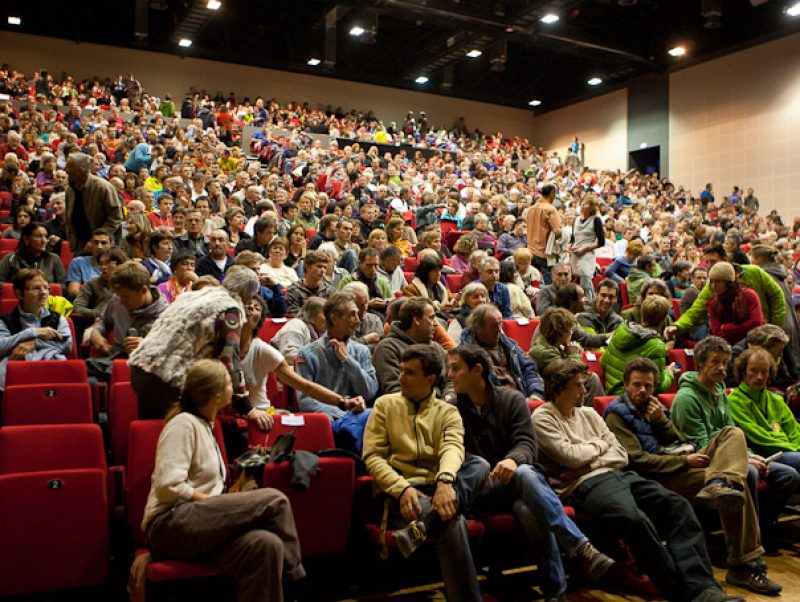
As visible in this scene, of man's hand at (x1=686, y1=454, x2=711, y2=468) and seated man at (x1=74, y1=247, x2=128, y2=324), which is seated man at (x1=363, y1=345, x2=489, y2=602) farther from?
seated man at (x1=74, y1=247, x2=128, y2=324)

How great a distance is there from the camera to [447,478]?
7.90ft

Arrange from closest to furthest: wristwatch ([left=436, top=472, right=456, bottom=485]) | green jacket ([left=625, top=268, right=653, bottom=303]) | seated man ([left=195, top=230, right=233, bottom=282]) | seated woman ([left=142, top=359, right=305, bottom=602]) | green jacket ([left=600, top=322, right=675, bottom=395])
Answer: seated woman ([left=142, top=359, right=305, bottom=602])
wristwatch ([left=436, top=472, right=456, bottom=485])
green jacket ([left=600, top=322, right=675, bottom=395])
seated man ([left=195, top=230, right=233, bottom=282])
green jacket ([left=625, top=268, right=653, bottom=303])

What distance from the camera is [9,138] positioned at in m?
8.05

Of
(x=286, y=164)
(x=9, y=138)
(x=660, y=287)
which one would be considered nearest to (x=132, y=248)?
(x=660, y=287)

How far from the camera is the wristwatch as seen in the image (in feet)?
7.89

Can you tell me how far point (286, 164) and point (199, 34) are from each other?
8290 mm

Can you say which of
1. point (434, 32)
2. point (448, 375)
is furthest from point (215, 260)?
point (434, 32)

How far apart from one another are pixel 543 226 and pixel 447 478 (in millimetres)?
4897

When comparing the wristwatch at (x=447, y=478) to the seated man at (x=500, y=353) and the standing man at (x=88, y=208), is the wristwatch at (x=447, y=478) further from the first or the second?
the standing man at (x=88, y=208)

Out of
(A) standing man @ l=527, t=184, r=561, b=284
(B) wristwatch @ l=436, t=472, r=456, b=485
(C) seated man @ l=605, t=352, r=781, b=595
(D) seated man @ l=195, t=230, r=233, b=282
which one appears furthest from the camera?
(A) standing man @ l=527, t=184, r=561, b=284

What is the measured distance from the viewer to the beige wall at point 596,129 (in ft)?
61.9

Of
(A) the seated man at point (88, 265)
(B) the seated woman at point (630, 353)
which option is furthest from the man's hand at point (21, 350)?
(B) the seated woman at point (630, 353)

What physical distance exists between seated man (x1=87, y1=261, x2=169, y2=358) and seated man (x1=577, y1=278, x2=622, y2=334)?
271 centimetres

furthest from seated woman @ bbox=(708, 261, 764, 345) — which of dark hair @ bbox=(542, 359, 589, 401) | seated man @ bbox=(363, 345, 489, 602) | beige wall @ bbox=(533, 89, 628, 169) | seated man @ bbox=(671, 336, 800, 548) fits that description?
beige wall @ bbox=(533, 89, 628, 169)
